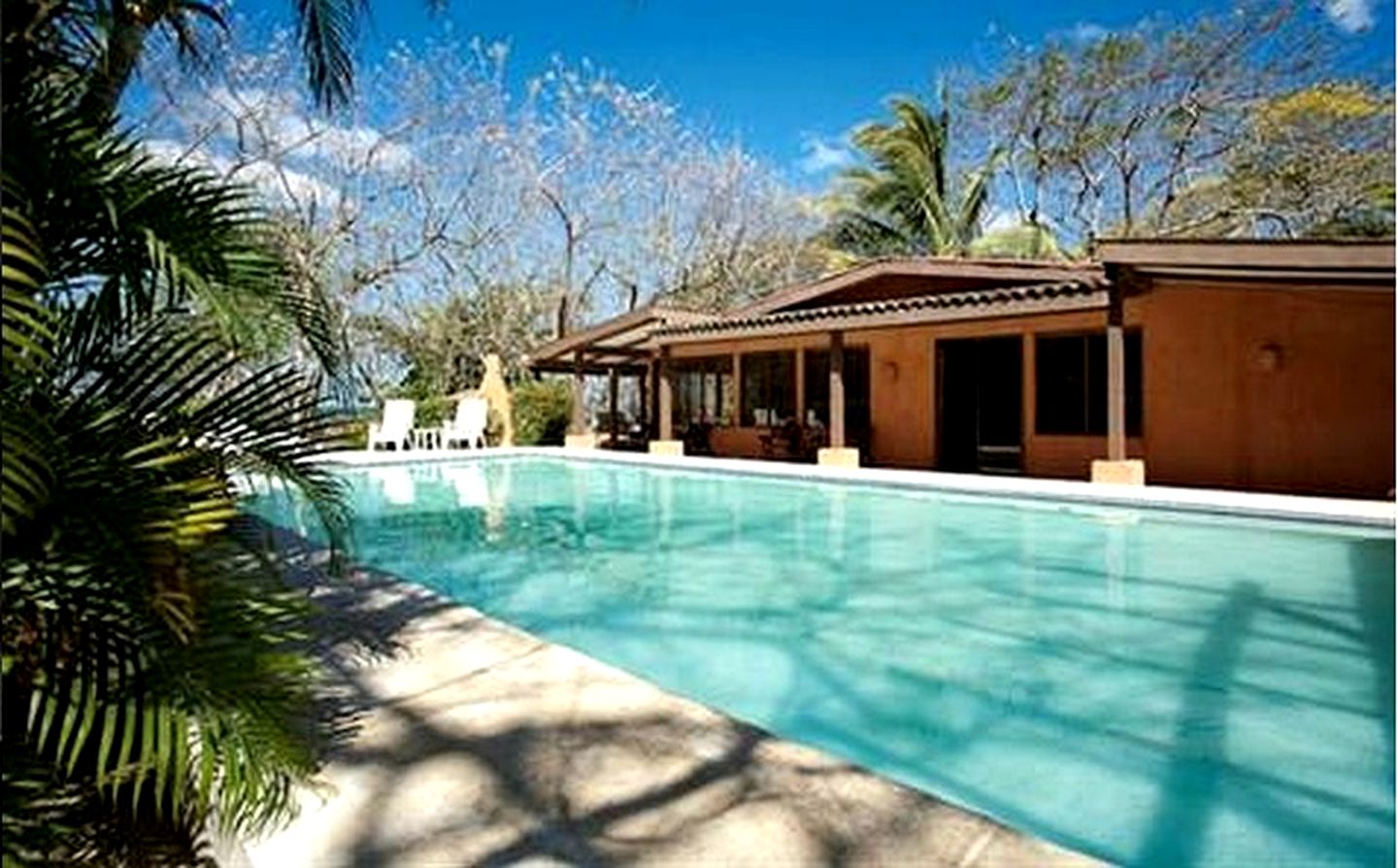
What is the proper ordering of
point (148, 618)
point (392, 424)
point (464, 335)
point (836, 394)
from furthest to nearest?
point (464, 335)
point (392, 424)
point (836, 394)
point (148, 618)

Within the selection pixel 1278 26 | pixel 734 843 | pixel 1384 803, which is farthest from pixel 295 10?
pixel 1278 26

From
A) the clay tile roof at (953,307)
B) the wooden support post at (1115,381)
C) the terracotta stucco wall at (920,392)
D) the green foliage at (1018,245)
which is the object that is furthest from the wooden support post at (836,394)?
the green foliage at (1018,245)

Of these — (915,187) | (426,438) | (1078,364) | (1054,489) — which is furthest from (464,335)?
(1054,489)

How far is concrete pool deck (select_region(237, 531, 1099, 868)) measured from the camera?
2975mm

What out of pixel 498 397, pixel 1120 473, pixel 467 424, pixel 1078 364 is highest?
pixel 1078 364

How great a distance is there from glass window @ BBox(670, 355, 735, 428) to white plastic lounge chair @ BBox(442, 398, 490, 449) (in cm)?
470

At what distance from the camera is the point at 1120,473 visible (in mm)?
13719

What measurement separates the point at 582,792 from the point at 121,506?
1.72 m

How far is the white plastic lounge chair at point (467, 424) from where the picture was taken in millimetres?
24234

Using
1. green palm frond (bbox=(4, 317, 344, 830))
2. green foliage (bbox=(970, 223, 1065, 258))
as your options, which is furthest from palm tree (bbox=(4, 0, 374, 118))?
green foliage (bbox=(970, 223, 1065, 258))

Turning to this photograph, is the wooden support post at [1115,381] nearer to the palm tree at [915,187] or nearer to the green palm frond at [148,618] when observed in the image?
the green palm frond at [148,618]

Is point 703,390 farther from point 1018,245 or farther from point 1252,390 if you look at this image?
point 1252,390

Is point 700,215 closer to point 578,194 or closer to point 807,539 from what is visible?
point 578,194

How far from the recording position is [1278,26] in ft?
84.8
